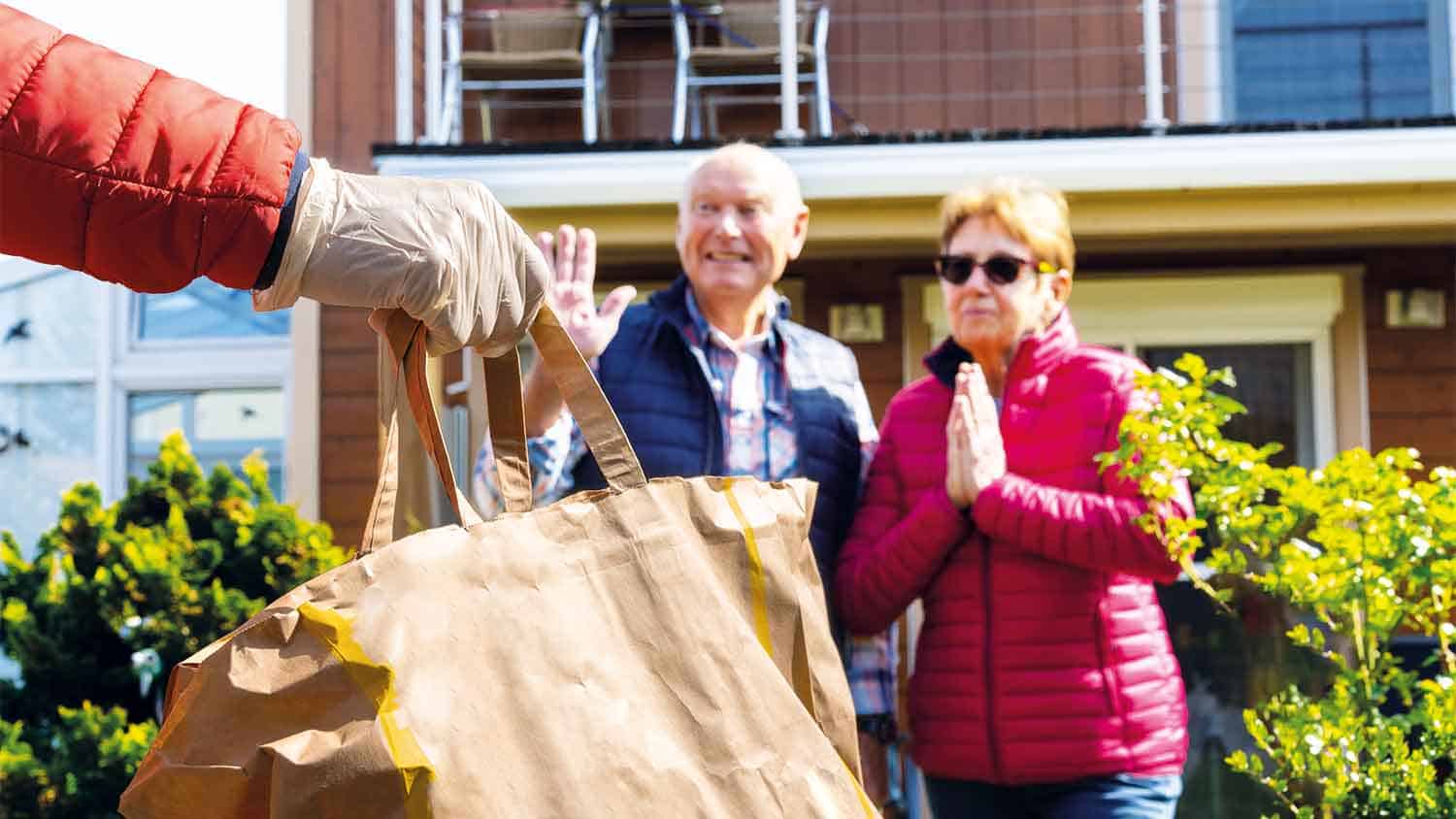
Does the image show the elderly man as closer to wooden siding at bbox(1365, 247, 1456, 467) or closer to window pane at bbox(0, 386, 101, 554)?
wooden siding at bbox(1365, 247, 1456, 467)

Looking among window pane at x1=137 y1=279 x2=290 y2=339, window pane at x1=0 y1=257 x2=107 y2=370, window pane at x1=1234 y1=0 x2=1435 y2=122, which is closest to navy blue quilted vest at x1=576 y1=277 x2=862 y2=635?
window pane at x1=1234 y1=0 x2=1435 y2=122

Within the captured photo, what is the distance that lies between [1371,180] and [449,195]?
17.7 feet

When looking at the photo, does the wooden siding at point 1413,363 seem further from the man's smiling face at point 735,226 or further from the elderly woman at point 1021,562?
Result: the man's smiling face at point 735,226

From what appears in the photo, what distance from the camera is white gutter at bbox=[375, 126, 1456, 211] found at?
5.88 meters

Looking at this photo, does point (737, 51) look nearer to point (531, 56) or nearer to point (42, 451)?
point (531, 56)

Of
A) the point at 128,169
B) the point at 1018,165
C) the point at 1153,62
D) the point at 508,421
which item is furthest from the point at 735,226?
the point at 1153,62

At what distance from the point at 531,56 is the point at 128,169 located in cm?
608

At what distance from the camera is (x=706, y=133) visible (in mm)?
7438

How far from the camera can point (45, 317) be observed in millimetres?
7871

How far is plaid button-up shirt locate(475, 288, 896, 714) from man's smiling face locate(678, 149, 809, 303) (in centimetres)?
8

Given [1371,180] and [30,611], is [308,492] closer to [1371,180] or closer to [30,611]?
[30,611]

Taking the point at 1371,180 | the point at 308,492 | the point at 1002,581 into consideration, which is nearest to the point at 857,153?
the point at 1371,180

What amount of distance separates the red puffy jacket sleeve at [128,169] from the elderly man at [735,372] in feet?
4.17

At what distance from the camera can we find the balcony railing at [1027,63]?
7.23 metres
